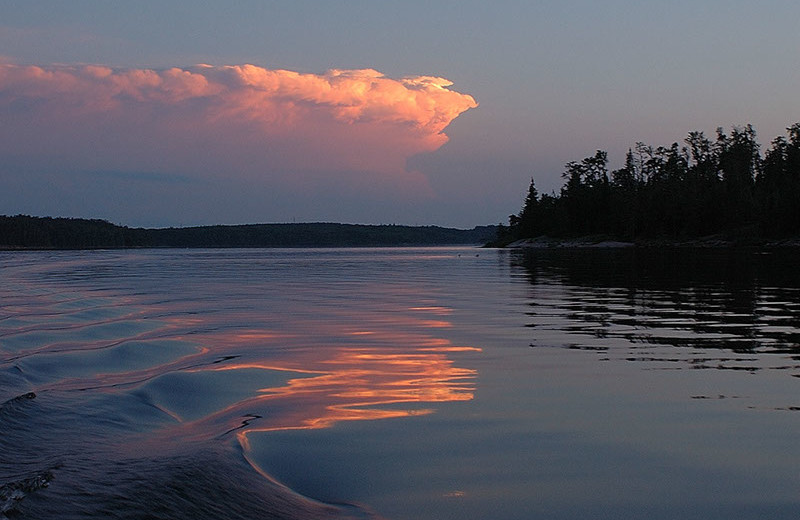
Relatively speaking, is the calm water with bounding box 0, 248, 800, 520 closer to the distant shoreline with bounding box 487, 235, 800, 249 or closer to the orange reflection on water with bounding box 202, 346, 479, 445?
the orange reflection on water with bounding box 202, 346, 479, 445

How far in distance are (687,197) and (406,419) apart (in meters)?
142

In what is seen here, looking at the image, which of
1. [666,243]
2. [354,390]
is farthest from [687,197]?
[354,390]

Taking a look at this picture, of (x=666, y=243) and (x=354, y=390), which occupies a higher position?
(x=666, y=243)

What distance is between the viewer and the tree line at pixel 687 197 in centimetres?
12488

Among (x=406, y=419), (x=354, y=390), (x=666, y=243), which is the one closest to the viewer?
(x=406, y=419)

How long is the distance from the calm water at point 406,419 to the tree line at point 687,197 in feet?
381

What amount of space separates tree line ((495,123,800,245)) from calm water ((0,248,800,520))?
116 m

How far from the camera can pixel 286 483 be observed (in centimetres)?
651

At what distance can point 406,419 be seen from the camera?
8.87 m

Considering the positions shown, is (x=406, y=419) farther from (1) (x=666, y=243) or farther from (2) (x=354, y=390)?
(1) (x=666, y=243)

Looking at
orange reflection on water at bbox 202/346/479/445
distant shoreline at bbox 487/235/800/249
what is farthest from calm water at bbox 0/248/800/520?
distant shoreline at bbox 487/235/800/249

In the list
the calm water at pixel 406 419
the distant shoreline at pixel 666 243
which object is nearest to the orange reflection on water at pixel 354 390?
the calm water at pixel 406 419

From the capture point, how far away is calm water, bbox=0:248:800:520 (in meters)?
6.02

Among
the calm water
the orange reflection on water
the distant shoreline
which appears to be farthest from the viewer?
the distant shoreline
